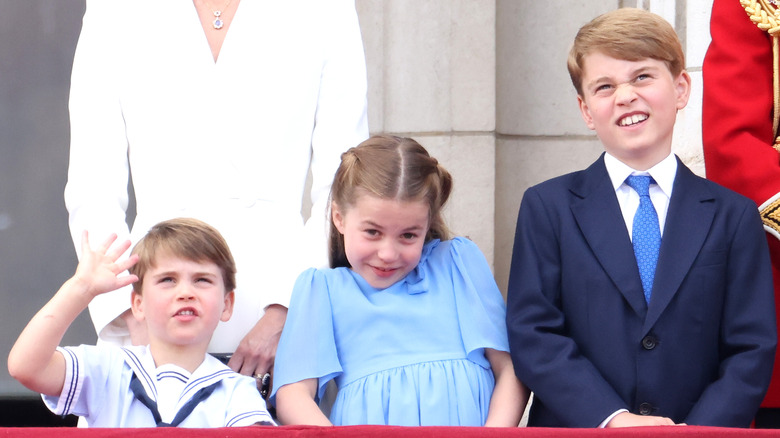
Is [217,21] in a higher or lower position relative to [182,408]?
higher

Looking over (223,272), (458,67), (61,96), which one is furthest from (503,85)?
(223,272)

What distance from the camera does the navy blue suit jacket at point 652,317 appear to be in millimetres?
2602

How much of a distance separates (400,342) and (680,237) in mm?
648

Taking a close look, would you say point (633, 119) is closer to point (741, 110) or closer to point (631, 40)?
point (631, 40)

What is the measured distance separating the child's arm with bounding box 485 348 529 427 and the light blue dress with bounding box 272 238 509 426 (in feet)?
0.07

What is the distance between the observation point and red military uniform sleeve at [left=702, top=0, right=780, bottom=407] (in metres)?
2.86

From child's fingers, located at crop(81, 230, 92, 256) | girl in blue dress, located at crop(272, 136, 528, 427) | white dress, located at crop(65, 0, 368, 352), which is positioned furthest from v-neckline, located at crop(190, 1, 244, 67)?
child's fingers, located at crop(81, 230, 92, 256)

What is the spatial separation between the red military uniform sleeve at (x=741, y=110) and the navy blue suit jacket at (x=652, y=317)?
0.15 m

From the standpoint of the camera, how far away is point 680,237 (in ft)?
8.84

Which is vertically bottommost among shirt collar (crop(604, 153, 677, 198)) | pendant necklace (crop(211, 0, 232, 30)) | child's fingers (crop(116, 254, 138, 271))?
child's fingers (crop(116, 254, 138, 271))

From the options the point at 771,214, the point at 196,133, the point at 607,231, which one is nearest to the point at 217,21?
the point at 196,133

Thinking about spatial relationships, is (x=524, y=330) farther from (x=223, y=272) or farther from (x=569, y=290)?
(x=223, y=272)

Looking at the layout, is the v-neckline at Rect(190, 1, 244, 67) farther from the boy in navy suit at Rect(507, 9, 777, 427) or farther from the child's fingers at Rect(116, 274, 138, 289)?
the boy in navy suit at Rect(507, 9, 777, 427)

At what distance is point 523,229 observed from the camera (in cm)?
279
